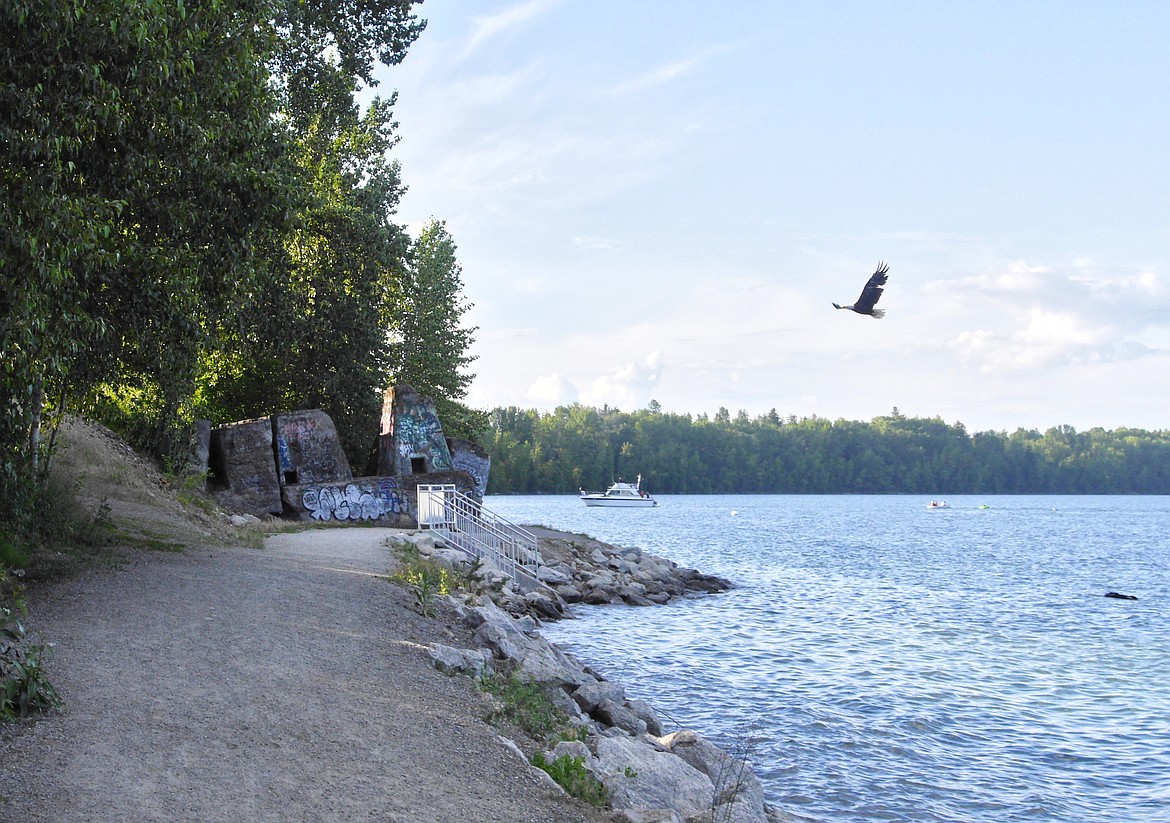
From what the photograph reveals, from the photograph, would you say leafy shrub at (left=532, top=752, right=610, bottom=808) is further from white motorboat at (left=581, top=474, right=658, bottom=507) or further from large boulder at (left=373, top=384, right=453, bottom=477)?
white motorboat at (left=581, top=474, right=658, bottom=507)

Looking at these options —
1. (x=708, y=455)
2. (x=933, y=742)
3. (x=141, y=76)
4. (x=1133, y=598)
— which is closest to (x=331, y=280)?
(x=141, y=76)

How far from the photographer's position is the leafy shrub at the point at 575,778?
7.73 meters

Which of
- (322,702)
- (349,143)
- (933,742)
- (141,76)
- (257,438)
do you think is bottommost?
(933,742)

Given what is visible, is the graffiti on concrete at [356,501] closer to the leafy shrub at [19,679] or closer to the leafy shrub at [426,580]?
the leafy shrub at [426,580]

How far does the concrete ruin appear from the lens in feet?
96.5

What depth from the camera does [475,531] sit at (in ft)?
83.5

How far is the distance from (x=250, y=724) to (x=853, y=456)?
16227 cm

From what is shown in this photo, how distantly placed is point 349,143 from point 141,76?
1008 inches

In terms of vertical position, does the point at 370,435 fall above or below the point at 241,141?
below

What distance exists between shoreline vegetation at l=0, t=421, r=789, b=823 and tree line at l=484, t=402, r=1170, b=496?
129584 millimetres

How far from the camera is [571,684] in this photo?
1298 centimetres

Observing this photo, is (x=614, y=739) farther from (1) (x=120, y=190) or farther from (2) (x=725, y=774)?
(1) (x=120, y=190)

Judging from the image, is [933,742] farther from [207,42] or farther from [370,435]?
[370,435]

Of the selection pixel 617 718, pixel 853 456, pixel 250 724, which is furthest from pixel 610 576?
pixel 853 456
